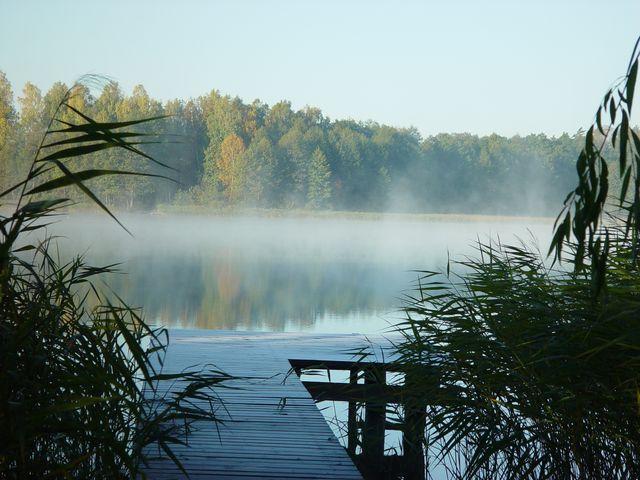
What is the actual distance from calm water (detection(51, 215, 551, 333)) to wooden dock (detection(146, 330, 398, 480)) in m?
1.23

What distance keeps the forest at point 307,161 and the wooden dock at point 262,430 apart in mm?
12974

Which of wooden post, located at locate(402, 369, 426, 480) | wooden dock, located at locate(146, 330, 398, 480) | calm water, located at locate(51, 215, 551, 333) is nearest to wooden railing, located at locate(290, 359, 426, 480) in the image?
wooden post, located at locate(402, 369, 426, 480)

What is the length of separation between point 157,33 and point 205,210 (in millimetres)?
3539

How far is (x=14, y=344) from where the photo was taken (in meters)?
1.25

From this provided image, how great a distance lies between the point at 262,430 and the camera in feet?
7.73

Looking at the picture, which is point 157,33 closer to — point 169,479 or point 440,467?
point 440,467

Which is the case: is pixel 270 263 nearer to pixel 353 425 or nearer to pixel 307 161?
pixel 307 161

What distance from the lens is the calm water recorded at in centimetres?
855

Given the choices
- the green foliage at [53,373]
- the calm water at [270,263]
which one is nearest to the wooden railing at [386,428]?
the green foliage at [53,373]

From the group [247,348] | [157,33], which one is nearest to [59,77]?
Result: [157,33]

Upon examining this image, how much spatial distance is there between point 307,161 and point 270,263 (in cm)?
538

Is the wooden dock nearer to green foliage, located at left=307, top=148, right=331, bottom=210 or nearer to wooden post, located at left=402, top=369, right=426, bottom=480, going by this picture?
wooden post, located at left=402, top=369, right=426, bottom=480

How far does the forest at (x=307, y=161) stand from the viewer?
16688 millimetres

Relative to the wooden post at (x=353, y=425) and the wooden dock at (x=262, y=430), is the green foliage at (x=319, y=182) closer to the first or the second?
the wooden dock at (x=262, y=430)
